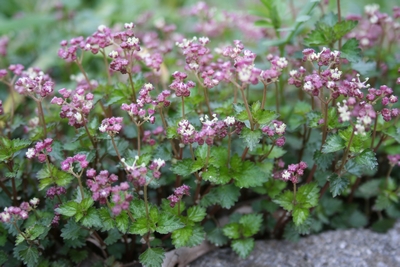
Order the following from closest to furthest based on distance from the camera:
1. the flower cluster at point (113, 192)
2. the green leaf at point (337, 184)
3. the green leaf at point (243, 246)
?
1. the flower cluster at point (113, 192)
2. the green leaf at point (337, 184)
3. the green leaf at point (243, 246)

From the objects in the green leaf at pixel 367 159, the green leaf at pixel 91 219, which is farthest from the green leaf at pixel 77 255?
the green leaf at pixel 367 159

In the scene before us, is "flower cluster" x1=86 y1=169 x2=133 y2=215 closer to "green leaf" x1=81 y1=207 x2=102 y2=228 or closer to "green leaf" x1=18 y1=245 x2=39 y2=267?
"green leaf" x1=81 y1=207 x2=102 y2=228

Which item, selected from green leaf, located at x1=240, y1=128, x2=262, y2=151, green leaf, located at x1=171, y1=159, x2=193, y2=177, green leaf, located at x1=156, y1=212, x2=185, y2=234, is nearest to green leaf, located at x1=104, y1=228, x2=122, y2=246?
green leaf, located at x1=156, y1=212, x2=185, y2=234

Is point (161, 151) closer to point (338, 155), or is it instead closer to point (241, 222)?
point (241, 222)


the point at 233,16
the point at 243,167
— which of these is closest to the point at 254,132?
the point at 243,167

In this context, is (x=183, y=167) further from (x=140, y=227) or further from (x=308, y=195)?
(x=308, y=195)

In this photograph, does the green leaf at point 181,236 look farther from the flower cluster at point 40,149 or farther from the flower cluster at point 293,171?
the flower cluster at point 40,149

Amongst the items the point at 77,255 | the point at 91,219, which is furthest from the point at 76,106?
the point at 77,255

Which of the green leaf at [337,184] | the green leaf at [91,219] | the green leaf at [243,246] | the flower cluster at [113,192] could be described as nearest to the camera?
the flower cluster at [113,192]
